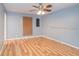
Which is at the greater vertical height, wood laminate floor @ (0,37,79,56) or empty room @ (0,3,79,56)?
empty room @ (0,3,79,56)

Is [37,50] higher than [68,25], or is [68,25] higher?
[68,25]

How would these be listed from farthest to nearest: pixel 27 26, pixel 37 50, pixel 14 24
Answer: pixel 27 26 → pixel 14 24 → pixel 37 50

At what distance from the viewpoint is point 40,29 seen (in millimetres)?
6543

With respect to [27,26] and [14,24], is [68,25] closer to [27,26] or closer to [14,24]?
[14,24]

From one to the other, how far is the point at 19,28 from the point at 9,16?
0.97 meters

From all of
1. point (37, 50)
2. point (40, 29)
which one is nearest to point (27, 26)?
point (40, 29)

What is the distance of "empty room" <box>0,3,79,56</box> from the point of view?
120 inches

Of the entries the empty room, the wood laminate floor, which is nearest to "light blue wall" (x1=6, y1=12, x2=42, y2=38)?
the empty room

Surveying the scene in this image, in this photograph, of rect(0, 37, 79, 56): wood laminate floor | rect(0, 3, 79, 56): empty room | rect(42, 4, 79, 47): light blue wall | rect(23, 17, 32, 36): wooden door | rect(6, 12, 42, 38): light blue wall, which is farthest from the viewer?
rect(23, 17, 32, 36): wooden door

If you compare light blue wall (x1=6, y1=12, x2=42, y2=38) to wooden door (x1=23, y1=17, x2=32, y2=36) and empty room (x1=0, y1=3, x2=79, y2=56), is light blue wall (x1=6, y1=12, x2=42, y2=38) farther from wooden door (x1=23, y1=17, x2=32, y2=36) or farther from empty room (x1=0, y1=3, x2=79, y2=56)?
wooden door (x1=23, y1=17, x2=32, y2=36)

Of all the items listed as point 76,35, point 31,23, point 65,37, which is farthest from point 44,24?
point 76,35

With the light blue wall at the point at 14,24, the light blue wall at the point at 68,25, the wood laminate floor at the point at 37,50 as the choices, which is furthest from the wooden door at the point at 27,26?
the wood laminate floor at the point at 37,50

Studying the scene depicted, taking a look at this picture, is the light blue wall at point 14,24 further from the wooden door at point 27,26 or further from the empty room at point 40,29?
the wooden door at point 27,26

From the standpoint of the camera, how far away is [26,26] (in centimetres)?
641
